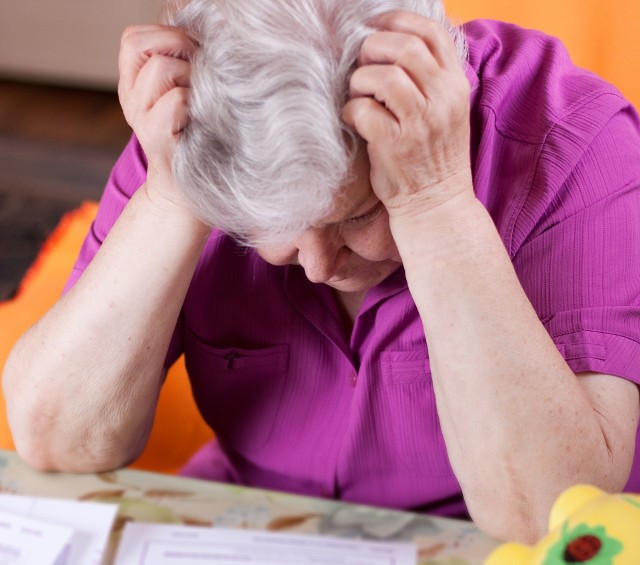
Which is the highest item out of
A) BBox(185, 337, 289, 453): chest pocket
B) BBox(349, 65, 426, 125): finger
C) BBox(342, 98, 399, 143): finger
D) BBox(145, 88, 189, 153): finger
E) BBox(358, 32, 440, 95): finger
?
BBox(358, 32, 440, 95): finger

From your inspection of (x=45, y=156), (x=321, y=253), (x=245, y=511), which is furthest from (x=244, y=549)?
(x=45, y=156)

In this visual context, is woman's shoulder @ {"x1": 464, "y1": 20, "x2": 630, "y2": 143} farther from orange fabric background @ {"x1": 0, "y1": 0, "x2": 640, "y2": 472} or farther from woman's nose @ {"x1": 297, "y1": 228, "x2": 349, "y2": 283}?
orange fabric background @ {"x1": 0, "y1": 0, "x2": 640, "y2": 472}

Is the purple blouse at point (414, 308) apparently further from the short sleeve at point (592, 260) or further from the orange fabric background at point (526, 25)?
the orange fabric background at point (526, 25)

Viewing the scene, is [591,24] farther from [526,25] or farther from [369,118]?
[369,118]

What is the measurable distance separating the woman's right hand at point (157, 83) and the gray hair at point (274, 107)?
0.02 meters

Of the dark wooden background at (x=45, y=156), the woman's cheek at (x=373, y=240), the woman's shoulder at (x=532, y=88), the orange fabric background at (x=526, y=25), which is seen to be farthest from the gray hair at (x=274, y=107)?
the dark wooden background at (x=45, y=156)

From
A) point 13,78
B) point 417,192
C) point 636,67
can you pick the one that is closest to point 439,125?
point 417,192

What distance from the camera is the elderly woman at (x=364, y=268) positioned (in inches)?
30.2

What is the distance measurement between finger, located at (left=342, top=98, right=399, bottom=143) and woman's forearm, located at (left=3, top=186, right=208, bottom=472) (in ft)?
0.89

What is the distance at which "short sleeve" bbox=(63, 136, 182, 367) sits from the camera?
3.72 ft

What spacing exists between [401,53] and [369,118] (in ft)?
0.19

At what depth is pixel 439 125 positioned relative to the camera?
80 centimetres

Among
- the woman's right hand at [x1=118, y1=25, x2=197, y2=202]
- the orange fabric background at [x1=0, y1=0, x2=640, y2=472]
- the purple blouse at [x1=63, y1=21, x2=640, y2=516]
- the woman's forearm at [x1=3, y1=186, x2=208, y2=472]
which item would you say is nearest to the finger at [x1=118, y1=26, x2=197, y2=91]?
the woman's right hand at [x1=118, y1=25, x2=197, y2=202]

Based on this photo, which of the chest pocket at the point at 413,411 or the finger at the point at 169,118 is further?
the chest pocket at the point at 413,411
